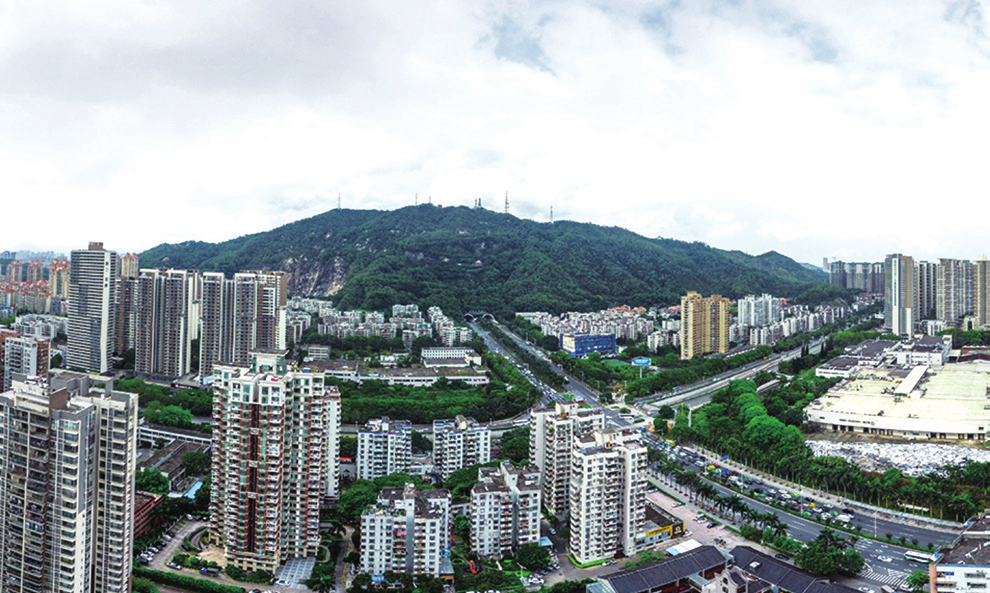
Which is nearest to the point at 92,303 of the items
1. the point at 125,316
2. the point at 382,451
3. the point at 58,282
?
the point at 125,316

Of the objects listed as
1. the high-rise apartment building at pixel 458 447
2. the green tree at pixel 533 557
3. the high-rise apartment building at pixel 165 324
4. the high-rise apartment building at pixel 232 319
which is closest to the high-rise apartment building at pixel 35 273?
the high-rise apartment building at pixel 165 324

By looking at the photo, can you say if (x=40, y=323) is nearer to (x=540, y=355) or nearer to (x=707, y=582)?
(x=540, y=355)

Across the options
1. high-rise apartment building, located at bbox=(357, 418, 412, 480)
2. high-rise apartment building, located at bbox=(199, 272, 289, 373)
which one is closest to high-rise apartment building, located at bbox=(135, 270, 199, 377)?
high-rise apartment building, located at bbox=(199, 272, 289, 373)

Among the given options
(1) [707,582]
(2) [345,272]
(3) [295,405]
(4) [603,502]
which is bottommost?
(1) [707,582]

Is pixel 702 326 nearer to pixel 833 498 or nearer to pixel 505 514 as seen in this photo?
pixel 833 498

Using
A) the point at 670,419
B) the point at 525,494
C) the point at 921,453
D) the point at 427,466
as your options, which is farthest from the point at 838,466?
the point at 427,466

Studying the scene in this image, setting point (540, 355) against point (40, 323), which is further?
point (540, 355)

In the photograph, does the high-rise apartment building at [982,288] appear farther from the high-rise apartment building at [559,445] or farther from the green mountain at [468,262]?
the high-rise apartment building at [559,445]
